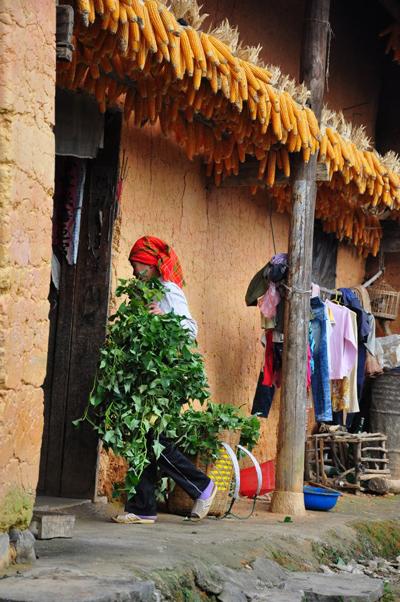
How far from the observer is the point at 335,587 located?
5773mm

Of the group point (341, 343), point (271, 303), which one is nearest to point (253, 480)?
point (271, 303)

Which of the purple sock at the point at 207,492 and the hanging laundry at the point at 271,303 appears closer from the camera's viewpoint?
the purple sock at the point at 207,492

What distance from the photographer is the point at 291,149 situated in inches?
301

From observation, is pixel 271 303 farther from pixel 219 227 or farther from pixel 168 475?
pixel 168 475

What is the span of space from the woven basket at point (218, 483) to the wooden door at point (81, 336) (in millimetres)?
518

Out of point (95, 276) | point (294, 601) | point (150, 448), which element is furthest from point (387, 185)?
point (294, 601)

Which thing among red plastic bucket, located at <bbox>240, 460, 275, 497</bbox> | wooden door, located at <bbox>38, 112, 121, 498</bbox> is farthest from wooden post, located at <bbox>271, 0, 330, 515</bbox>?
wooden door, located at <bbox>38, 112, 121, 498</bbox>

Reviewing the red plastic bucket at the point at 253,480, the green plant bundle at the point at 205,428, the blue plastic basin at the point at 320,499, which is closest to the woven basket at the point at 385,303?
the red plastic bucket at the point at 253,480

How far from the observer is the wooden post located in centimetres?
788

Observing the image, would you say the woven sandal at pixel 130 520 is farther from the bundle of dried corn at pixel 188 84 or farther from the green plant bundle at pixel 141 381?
the bundle of dried corn at pixel 188 84

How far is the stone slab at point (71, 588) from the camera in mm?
4258

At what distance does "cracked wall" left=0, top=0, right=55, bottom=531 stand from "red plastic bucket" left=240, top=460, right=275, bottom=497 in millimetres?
3750

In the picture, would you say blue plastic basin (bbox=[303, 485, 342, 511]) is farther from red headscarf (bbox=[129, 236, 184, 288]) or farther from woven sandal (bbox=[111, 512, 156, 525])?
red headscarf (bbox=[129, 236, 184, 288])

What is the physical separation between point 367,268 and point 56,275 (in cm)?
525
